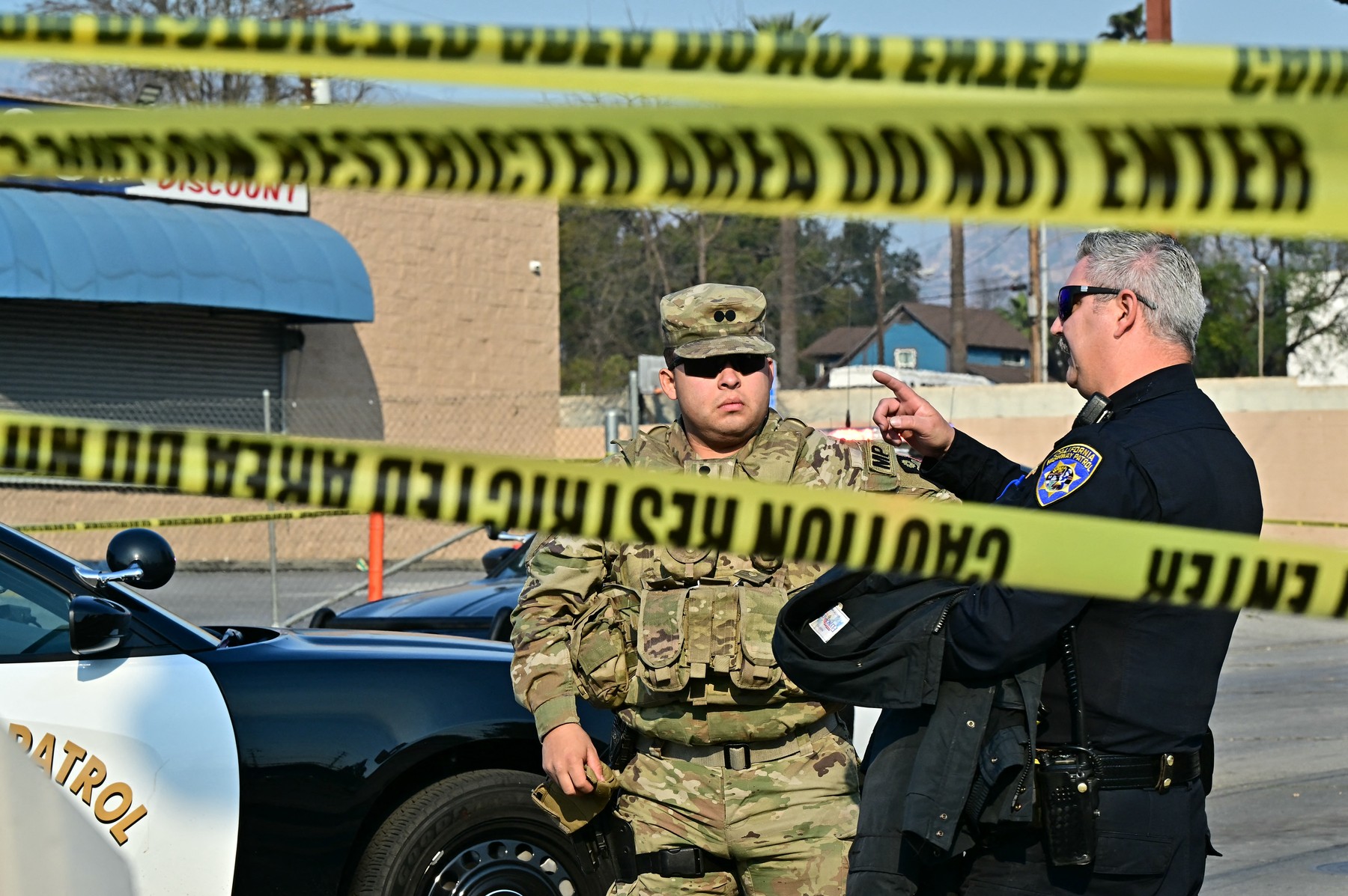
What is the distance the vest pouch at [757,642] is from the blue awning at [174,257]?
16261mm

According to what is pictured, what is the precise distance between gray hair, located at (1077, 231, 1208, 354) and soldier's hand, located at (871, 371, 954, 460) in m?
0.52

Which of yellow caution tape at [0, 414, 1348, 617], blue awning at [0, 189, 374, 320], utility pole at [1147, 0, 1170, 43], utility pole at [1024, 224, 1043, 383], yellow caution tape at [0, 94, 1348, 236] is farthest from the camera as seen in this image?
utility pole at [1024, 224, 1043, 383]

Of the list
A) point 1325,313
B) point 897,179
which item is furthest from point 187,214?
point 1325,313

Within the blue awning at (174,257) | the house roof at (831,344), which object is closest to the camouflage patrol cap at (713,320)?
the blue awning at (174,257)

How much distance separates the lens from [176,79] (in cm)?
2980

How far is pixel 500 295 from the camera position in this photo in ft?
82.3

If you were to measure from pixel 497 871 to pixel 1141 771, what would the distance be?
222cm

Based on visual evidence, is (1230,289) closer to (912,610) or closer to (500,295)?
(500,295)

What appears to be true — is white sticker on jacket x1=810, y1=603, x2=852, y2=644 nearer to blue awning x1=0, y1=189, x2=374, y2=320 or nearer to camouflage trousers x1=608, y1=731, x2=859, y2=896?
camouflage trousers x1=608, y1=731, x2=859, y2=896

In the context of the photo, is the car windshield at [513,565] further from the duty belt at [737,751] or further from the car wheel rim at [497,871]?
the duty belt at [737,751]

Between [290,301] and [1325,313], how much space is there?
150ft

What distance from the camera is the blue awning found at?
1775 centimetres

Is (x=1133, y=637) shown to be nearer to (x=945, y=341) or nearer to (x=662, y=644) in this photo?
(x=662, y=644)

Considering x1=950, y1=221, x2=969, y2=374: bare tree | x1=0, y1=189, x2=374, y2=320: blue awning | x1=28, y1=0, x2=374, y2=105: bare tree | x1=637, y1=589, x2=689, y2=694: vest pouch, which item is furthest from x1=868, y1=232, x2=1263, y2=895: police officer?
x1=950, y1=221, x2=969, y2=374: bare tree
